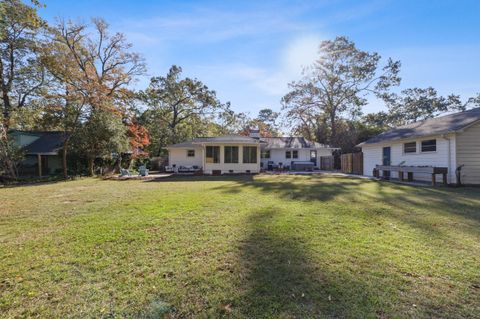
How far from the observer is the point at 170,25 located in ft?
35.4

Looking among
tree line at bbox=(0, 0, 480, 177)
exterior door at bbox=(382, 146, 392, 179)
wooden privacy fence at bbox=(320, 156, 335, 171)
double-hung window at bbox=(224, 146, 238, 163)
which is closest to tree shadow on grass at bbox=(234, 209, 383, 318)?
tree line at bbox=(0, 0, 480, 177)

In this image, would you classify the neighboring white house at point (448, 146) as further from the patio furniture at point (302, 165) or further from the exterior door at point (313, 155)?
the exterior door at point (313, 155)

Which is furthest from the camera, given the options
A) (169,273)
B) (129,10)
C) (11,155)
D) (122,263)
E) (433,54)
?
(11,155)

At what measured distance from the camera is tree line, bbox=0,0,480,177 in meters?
18.2

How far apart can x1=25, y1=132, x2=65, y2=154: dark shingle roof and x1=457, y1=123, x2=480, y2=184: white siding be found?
25.8m

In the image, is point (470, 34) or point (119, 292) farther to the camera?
point (470, 34)

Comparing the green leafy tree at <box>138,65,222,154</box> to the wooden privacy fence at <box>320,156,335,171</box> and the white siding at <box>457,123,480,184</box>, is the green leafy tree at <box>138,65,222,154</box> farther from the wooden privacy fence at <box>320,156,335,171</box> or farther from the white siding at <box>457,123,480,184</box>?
the white siding at <box>457,123,480,184</box>

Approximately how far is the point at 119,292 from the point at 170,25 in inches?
440

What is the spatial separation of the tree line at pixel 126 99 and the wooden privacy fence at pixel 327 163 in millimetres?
4323

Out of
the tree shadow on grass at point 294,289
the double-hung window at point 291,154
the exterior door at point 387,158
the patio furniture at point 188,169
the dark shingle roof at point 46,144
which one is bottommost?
the tree shadow on grass at point 294,289

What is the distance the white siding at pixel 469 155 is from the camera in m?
11.7

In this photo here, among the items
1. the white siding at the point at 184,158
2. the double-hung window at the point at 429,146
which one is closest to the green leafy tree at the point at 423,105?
the double-hung window at the point at 429,146

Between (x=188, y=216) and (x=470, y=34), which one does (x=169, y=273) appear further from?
(x=470, y=34)

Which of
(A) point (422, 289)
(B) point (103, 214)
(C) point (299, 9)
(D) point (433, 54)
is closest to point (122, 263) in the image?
(B) point (103, 214)
